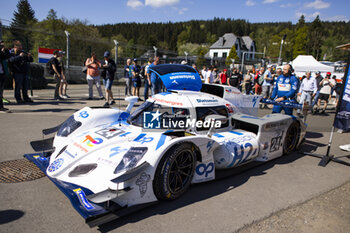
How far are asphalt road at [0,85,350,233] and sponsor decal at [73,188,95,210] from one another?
26 cm

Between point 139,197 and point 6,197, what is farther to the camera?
point 6,197

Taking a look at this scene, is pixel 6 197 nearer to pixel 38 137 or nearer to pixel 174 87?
pixel 38 137

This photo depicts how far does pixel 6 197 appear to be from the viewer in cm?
297

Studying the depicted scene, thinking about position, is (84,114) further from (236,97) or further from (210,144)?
(236,97)

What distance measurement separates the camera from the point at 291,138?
209 inches

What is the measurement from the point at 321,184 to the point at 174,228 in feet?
9.12

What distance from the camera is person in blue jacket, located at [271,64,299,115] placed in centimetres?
600

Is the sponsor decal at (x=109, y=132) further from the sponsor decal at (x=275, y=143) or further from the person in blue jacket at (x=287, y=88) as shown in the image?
the person in blue jacket at (x=287, y=88)

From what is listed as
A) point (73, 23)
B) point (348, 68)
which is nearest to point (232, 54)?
point (73, 23)

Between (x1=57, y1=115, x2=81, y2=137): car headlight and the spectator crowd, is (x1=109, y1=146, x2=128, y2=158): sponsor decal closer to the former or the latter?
(x1=57, y1=115, x2=81, y2=137): car headlight

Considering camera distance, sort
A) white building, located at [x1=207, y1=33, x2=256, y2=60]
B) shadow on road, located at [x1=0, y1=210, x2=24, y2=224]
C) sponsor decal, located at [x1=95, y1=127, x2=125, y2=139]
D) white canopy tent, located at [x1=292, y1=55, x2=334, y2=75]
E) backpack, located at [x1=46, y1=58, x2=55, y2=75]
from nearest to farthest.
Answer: shadow on road, located at [x1=0, y1=210, x2=24, y2=224]
sponsor decal, located at [x1=95, y1=127, x2=125, y2=139]
backpack, located at [x1=46, y1=58, x2=55, y2=75]
white canopy tent, located at [x1=292, y1=55, x2=334, y2=75]
white building, located at [x1=207, y1=33, x2=256, y2=60]

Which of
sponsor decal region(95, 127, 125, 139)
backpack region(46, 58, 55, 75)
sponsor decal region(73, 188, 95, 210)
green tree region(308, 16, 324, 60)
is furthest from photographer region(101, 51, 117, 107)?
green tree region(308, 16, 324, 60)

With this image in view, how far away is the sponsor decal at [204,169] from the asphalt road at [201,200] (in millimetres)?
246

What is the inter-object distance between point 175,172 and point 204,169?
0.55 metres
